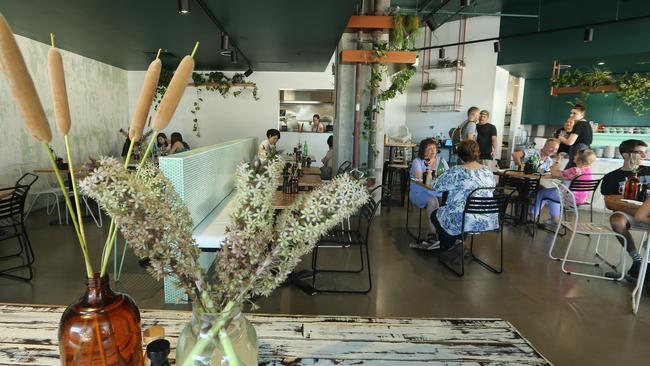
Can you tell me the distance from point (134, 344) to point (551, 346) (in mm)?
2841

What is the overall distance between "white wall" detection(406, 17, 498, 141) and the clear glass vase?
9.86m

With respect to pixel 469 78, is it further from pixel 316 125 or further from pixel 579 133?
pixel 316 125

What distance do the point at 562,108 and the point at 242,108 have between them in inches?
330

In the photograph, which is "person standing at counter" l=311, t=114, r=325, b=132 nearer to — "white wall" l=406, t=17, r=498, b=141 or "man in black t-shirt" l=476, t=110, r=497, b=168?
"white wall" l=406, t=17, r=498, b=141

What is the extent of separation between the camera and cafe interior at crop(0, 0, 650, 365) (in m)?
0.80

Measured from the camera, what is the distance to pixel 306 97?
9.95 meters

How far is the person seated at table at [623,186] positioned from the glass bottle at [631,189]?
17cm

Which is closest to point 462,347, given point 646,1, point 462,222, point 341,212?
point 341,212

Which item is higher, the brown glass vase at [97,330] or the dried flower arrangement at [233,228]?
the dried flower arrangement at [233,228]

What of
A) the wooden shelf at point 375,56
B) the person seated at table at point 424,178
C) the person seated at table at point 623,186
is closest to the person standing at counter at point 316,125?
the wooden shelf at point 375,56

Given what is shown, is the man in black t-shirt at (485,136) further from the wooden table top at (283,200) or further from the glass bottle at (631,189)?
the wooden table top at (283,200)

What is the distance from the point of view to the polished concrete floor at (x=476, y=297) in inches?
107

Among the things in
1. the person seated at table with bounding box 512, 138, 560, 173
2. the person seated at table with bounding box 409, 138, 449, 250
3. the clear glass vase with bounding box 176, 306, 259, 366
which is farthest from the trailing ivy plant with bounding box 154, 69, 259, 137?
the clear glass vase with bounding box 176, 306, 259, 366

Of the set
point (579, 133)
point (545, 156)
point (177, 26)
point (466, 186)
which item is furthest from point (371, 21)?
point (579, 133)
